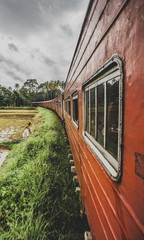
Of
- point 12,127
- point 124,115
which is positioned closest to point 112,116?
point 124,115

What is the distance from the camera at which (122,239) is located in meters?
0.73

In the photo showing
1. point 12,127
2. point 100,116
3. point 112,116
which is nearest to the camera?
point 112,116

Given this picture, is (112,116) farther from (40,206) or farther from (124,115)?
(40,206)

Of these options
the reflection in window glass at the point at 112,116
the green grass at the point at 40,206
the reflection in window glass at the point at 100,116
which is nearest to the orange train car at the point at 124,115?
the reflection in window glass at the point at 112,116

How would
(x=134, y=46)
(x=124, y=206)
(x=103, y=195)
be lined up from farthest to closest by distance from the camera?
(x=103, y=195), (x=124, y=206), (x=134, y=46)

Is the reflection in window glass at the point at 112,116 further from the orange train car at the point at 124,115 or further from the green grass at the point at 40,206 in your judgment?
the green grass at the point at 40,206

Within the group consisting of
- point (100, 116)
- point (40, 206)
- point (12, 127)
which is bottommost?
point (40, 206)

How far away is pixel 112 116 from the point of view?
0.97 metres

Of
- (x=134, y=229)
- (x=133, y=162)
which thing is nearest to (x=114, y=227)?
(x=134, y=229)

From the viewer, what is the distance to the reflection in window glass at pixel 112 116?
0.90 metres

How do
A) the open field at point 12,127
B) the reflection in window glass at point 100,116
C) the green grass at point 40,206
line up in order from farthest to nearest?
1. the open field at point 12,127
2. the green grass at point 40,206
3. the reflection in window glass at point 100,116

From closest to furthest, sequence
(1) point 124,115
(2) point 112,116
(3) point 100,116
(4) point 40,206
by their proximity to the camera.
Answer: (1) point 124,115 < (2) point 112,116 < (3) point 100,116 < (4) point 40,206

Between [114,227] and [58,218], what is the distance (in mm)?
1801

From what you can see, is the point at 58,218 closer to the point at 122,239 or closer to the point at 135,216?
the point at 122,239
